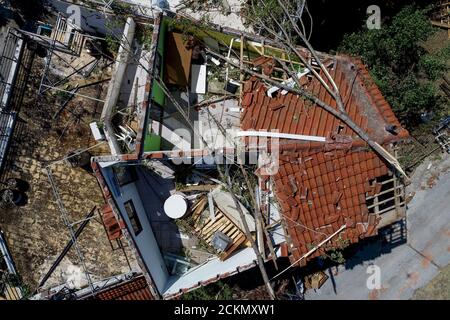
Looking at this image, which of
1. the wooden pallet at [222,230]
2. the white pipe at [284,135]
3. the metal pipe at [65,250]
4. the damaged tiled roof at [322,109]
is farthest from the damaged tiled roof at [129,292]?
the damaged tiled roof at [322,109]

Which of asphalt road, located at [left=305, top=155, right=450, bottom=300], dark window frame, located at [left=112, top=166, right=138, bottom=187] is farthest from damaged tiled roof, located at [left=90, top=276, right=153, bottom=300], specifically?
asphalt road, located at [left=305, top=155, right=450, bottom=300]

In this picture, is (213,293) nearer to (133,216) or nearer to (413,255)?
(133,216)

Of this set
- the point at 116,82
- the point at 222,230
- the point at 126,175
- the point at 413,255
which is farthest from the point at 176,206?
the point at 413,255

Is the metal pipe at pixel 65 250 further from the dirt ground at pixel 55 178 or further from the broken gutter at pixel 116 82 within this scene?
the broken gutter at pixel 116 82

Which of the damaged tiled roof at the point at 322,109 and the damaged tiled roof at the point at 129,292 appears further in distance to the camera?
the damaged tiled roof at the point at 129,292

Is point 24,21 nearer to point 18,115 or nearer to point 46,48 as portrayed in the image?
point 46,48
